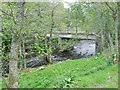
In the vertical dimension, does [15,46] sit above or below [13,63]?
above

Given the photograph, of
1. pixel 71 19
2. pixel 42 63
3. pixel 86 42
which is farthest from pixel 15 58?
pixel 86 42

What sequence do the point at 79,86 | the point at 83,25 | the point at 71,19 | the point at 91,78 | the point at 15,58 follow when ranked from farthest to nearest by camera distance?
the point at 71,19, the point at 83,25, the point at 91,78, the point at 79,86, the point at 15,58

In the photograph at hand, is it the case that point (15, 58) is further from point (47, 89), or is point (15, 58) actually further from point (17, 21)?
point (47, 89)

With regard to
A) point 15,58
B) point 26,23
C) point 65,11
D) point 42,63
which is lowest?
point 42,63

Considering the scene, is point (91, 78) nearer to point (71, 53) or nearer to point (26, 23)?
point (26, 23)

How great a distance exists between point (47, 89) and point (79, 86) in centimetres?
153

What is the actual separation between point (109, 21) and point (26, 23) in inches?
474

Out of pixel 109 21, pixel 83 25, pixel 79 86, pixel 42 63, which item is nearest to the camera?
pixel 79 86

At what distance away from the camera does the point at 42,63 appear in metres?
26.5

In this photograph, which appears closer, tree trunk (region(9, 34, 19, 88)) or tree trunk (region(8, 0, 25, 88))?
tree trunk (region(8, 0, 25, 88))

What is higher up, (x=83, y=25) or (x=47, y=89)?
(x=83, y=25)

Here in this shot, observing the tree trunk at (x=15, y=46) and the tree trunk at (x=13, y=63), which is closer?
the tree trunk at (x=15, y=46)

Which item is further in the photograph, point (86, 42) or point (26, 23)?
point (86, 42)

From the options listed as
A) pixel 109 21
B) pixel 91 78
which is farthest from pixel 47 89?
pixel 109 21
